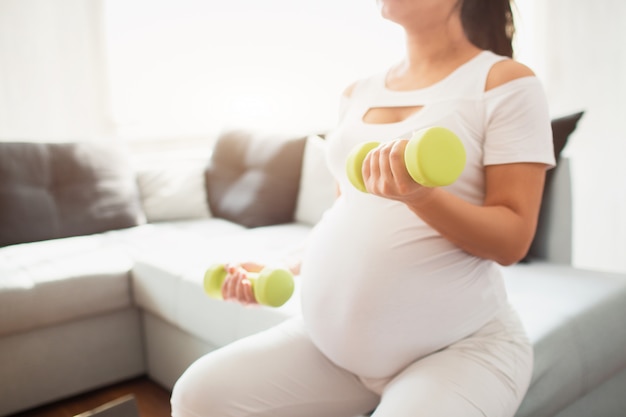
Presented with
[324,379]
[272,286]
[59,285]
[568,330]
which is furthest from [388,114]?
[59,285]

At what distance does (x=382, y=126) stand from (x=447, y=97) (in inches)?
4.7

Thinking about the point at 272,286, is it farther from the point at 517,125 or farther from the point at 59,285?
the point at 59,285

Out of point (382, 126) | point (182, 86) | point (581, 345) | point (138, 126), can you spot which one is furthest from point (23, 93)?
point (581, 345)

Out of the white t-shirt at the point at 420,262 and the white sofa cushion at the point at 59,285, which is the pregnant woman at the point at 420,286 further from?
the white sofa cushion at the point at 59,285

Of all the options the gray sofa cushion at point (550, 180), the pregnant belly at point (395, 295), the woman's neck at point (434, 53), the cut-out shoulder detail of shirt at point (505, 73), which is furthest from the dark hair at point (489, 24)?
the gray sofa cushion at point (550, 180)

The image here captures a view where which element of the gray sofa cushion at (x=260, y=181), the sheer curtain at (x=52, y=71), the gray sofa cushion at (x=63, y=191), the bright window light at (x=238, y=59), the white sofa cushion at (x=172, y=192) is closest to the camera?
the gray sofa cushion at (x=63, y=191)

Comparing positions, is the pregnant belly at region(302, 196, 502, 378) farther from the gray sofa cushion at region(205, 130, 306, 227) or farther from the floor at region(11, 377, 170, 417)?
the gray sofa cushion at region(205, 130, 306, 227)

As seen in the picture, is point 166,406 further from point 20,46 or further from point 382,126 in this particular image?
point 20,46

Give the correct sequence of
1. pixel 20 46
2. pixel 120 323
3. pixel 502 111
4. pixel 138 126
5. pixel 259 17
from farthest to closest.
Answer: pixel 259 17 < pixel 138 126 < pixel 20 46 < pixel 120 323 < pixel 502 111

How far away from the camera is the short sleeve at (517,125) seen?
3.00 feet

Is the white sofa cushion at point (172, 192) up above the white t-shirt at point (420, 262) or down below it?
below

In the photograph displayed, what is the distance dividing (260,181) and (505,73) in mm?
1833

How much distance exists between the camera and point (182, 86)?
3619 mm

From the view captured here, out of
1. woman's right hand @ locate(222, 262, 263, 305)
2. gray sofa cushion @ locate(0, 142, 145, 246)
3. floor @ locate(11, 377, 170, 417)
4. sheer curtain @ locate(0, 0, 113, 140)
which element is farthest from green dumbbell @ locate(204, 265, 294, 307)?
sheer curtain @ locate(0, 0, 113, 140)
